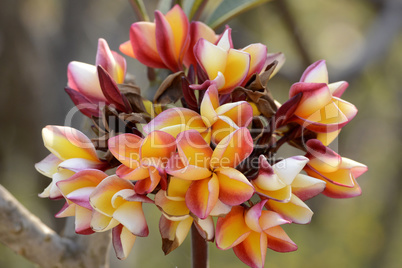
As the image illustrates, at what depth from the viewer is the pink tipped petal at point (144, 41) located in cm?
61

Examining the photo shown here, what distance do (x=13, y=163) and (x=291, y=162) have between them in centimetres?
198

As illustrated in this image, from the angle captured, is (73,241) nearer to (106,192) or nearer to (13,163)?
(106,192)

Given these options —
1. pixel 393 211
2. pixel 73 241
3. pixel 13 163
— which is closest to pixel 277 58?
pixel 73 241

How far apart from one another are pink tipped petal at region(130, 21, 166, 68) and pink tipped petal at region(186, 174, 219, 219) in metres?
0.23

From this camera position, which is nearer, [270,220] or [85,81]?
[270,220]

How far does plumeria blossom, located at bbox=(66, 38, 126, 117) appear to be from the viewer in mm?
580

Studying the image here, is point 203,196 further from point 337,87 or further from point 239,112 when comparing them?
point 337,87

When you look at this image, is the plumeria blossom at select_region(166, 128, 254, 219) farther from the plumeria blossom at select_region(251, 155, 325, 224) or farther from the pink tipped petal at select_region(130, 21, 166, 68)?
the pink tipped petal at select_region(130, 21, 166, 68)

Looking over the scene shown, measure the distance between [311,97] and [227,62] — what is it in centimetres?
10

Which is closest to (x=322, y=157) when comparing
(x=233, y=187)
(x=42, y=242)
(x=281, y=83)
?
(x=233, y=187)

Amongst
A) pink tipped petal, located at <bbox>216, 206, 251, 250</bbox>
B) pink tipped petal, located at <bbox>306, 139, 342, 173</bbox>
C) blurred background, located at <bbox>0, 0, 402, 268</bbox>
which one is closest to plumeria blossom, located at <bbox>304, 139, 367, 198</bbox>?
pink tipped petal, located at <bbox>306, 139, 342, 173</bbox>

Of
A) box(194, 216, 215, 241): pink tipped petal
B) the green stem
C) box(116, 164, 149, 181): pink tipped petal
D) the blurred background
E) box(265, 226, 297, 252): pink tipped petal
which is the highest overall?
box(116, 164, 149, 181): pink tipped petal

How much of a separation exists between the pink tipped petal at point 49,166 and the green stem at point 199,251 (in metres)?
0.18

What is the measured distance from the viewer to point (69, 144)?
0.52 metres
